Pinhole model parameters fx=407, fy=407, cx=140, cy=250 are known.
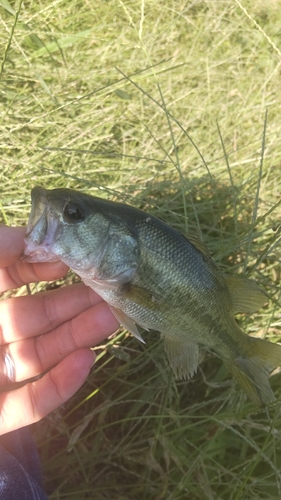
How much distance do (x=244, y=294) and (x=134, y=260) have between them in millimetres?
635

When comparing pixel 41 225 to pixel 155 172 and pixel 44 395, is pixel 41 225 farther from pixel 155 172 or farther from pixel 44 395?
pixel 155 172

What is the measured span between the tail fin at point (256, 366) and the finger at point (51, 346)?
68 cm

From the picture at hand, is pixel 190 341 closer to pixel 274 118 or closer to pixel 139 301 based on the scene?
pixel 139 301

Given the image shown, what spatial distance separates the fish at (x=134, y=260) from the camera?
1685 mm

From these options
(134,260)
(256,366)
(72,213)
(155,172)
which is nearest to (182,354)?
(256,366)

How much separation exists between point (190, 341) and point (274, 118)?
2600mm

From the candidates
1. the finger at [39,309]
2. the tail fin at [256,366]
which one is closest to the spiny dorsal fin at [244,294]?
the tail fin at [256,366]

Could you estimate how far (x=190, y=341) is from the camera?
201 centimetres

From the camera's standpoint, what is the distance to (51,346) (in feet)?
7.48

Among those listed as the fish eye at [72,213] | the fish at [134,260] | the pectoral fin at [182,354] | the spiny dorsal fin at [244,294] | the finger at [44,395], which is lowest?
the finger at [44,395]

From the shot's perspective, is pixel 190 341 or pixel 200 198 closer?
pixel 190 341

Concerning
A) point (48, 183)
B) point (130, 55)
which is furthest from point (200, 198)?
point (130, 55)

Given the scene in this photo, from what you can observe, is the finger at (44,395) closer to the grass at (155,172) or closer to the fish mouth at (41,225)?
the grass at (155,172)

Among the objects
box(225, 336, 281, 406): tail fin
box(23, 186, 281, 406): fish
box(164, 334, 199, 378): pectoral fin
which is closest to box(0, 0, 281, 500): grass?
box(225, 336, 281, 406): tail fin
